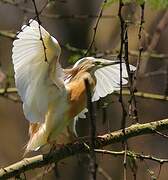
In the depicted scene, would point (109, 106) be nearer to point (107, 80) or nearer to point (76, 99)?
point (107, 80)

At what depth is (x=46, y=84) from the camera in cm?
345

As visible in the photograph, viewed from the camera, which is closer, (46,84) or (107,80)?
(46,84)

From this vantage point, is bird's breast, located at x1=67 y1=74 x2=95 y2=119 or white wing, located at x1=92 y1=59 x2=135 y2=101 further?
white wing, located at x1=92 y1=59 x2=135 y2=101

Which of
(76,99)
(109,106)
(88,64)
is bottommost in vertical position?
(109,106)

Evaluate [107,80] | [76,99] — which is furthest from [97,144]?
[107,80]

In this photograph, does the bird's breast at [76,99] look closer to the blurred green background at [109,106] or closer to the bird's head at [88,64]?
the bird's head at [88,64]

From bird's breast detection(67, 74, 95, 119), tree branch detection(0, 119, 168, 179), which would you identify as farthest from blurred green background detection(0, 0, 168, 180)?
tree branch detection(0, 119, 168, 179)

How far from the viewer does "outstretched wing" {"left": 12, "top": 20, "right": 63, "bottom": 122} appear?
10.7ft

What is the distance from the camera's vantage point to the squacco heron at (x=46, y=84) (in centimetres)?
330

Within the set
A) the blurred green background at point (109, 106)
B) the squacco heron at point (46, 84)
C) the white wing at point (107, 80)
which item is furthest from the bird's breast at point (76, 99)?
the blurred green background at point (109, 106)

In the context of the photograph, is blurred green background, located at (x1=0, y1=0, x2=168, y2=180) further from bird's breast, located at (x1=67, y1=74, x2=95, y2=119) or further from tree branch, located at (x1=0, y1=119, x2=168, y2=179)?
tree branch, located at (x1=0, y1=119, x2=168, y2=179)

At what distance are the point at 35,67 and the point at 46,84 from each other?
114 mm

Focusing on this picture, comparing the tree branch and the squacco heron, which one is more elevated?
the squacco heron

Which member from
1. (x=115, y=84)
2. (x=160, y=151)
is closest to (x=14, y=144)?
(x=160, y=151)
